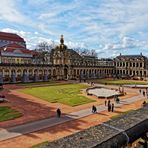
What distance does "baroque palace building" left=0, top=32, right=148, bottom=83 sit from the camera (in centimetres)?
9025

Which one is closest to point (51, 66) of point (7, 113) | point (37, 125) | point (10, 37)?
point (10, 37)

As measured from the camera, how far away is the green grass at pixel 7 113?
111 ft

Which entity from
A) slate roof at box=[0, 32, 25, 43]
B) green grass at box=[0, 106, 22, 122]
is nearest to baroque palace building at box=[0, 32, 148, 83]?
slate roof at box=[0, 32, 25, 43]

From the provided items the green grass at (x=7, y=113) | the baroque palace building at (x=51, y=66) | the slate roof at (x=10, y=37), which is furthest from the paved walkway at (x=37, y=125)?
the slate roof at (x=10, y=37)

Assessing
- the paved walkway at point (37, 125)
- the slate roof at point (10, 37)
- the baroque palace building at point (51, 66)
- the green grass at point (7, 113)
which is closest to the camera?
the paved walkway at point (37, 125)

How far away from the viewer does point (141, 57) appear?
13688 cm

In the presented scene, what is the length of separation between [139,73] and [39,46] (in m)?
65.6

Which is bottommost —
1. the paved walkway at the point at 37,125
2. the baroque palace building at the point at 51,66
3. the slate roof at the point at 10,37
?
the paved walkway at the point at 37,125

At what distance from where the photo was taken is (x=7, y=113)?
36.4m

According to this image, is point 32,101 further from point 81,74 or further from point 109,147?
point 81,74

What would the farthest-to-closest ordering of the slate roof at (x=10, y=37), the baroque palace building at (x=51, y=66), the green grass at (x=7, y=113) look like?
the slate roof at (x=10, y=37), the baroque palace building at (x=51, y=66), the green grass at (x=7, y=113)

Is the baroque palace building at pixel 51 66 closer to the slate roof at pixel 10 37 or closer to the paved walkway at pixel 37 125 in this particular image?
the slate roof at pixel 10 37

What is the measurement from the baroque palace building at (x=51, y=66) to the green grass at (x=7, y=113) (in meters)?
41.6

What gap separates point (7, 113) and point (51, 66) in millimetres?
67121
